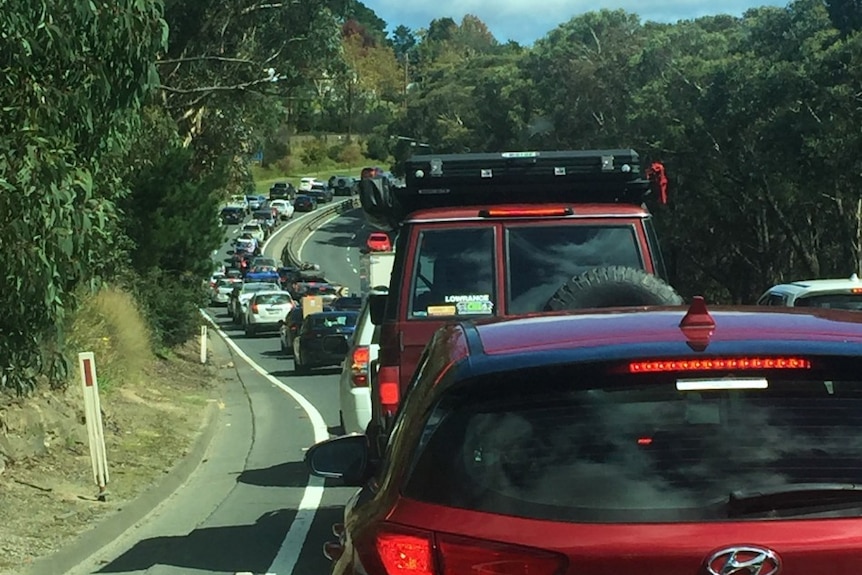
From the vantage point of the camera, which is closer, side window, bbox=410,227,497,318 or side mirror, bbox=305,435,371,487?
side mirror, bbox=305,435,371,487

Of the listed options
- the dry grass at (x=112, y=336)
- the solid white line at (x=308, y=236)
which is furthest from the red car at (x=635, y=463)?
the solid white line at (x=308, y=236)

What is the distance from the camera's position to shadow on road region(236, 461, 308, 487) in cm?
1216

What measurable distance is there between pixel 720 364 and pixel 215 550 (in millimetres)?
6617

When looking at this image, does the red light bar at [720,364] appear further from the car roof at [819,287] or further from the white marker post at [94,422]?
the car roof at [819,287]

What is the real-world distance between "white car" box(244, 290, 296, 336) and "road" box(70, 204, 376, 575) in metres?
19.2

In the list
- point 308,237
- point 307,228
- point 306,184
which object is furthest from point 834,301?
point 306,184

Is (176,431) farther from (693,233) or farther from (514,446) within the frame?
(693,233)

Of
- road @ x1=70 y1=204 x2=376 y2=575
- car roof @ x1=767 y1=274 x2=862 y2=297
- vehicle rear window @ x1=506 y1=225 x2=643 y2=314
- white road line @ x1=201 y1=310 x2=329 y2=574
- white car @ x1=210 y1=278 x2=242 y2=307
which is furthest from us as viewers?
white car @ x1=210 y1=278 x2=242 y2=307

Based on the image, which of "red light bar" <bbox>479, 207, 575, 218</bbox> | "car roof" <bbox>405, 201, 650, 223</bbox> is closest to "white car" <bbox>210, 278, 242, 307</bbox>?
"car roof" <bbox>405, 201, 650, 223</bbox>

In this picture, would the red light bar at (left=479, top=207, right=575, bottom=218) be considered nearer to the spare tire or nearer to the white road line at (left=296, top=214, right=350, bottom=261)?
the spare tire

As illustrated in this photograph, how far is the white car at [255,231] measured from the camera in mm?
91000

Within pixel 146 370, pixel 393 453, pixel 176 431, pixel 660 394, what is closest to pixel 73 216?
pixel 393 453

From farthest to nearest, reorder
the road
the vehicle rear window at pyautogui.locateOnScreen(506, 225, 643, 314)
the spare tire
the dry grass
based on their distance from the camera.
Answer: the dry grass → the road → the vehicle rear window at pyautogui.locateOnScreen(506, 225, 643, 314) → the spare tire

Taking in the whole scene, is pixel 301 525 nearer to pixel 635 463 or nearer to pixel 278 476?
pixel 278 476
